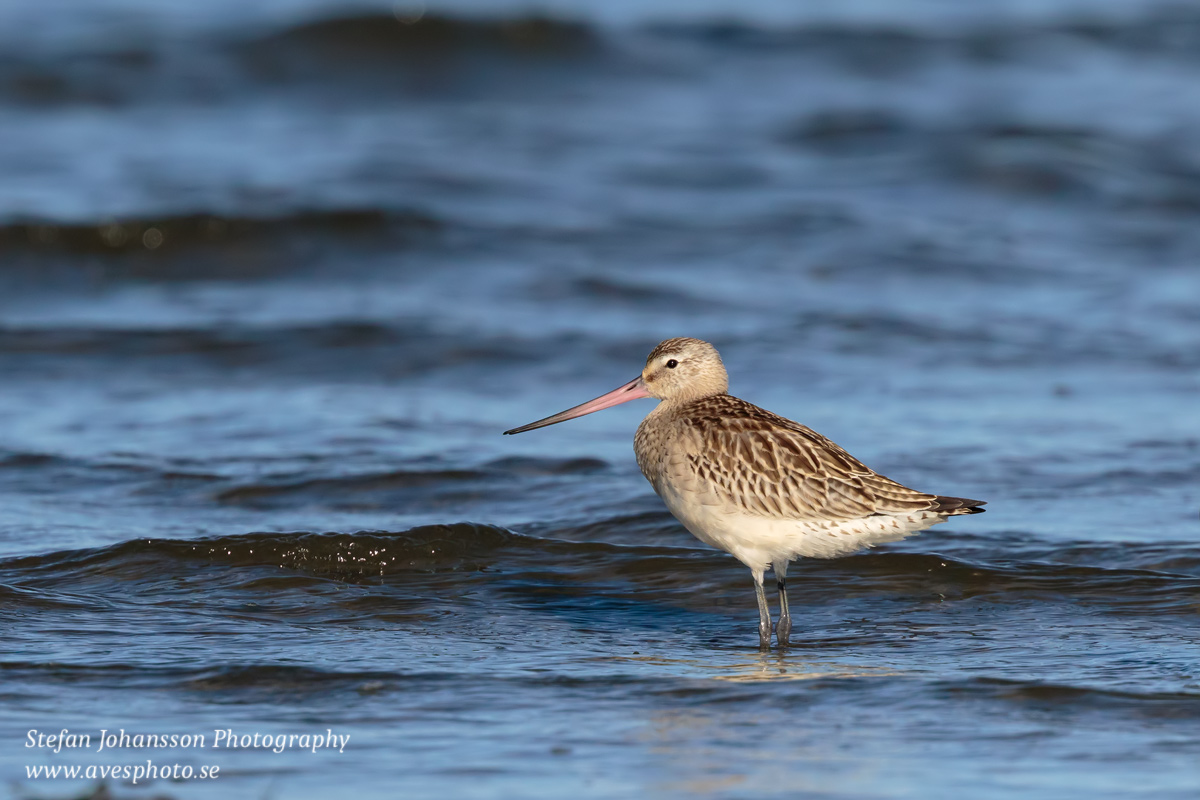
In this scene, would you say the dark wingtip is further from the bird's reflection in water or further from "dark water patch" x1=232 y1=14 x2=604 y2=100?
"dark water patch" x1=232 y1=14 x2=604 y2=100

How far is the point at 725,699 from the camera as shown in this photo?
18.5 ft

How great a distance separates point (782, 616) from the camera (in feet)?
21.8

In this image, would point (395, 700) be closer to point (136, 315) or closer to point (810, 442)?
point (810, 442)

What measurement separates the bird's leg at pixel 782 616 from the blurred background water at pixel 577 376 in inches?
6.3

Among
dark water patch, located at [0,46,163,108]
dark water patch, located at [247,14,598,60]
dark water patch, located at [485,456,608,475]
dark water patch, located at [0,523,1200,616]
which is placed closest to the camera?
dark water patch, located at [0,523,1200,616]

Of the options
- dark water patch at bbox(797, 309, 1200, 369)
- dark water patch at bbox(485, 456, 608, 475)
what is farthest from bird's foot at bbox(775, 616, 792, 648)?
dark water patch at bbox(797, 309, 1200, 369)

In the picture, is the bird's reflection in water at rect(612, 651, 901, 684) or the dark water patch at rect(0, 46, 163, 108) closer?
the bird's reflection in water at rect(612, 651, 901, 684)

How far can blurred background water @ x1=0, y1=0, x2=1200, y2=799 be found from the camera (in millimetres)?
5488

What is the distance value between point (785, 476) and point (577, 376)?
15.2 feet

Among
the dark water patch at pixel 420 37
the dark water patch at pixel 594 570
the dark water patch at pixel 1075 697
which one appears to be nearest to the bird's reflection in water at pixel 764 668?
the dark water patch at pixel 1075 697

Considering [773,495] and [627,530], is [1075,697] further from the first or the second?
[627,530]

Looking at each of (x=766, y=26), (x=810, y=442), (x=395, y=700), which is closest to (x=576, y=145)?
(x=766, y=26)

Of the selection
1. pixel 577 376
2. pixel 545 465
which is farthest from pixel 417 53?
pixel 545 465

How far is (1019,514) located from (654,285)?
543 cm
